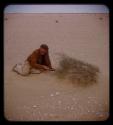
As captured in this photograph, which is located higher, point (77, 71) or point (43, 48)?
point (43, 48)

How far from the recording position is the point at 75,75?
157 centimetres

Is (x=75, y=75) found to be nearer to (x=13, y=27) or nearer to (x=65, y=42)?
(x=65, y=42)

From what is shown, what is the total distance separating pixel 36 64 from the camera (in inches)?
61.9

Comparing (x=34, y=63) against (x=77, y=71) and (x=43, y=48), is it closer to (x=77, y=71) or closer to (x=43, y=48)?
(x=43, y=48)

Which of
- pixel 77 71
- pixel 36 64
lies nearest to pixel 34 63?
pixel 36 64

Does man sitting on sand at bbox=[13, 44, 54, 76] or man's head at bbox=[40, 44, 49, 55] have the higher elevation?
man's head at bbox=[40, 44, 49, 55]

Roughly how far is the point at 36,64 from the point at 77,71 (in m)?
0.21

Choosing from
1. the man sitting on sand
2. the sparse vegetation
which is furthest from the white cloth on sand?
the sparse vegetation

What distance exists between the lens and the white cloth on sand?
1.56 meters

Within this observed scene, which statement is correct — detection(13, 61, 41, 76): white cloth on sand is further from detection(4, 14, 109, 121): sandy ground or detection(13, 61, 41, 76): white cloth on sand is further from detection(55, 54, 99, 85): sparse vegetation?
detection(55, 54, 99, 85): sparse vegetation

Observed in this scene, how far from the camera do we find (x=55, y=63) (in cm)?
157

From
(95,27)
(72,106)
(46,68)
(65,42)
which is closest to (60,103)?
(72,106)

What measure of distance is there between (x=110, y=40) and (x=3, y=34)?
1.79ft

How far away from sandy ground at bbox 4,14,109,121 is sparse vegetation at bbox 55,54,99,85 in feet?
0.08
